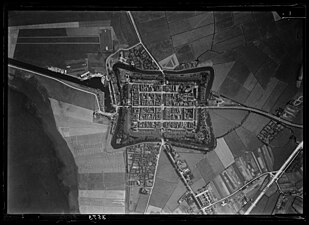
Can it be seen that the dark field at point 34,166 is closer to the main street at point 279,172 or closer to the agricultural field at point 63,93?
the agricultural field at point 63,93

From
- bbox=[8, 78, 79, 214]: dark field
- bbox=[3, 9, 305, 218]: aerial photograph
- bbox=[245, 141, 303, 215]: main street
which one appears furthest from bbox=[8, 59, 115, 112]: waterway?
bbox=[245, 141, 303, 215]: main street

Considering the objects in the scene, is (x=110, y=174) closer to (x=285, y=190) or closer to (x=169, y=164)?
(x=169, y=164)


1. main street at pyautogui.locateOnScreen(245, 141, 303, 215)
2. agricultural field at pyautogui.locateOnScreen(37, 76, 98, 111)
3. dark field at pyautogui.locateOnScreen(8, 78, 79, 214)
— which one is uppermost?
agricultural field at pyautogui.locateOnScreen(37, 76, 98, 111)

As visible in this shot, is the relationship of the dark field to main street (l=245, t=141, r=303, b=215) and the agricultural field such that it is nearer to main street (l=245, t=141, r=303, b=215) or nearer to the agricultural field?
the agricultural field

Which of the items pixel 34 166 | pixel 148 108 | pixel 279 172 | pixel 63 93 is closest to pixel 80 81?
pixel 63 93

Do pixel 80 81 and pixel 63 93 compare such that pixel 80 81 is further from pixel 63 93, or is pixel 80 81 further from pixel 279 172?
pixel 279 172

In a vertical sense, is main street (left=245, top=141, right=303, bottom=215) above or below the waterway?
below
